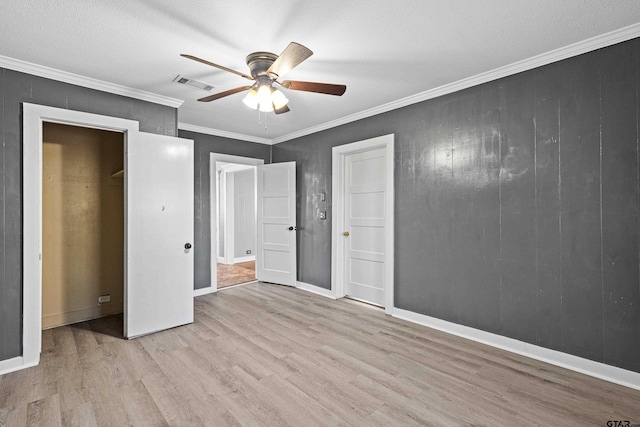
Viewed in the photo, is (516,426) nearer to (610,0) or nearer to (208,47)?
(610,0)

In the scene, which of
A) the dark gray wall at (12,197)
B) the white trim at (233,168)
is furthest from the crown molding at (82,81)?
the white trim at (233,168)

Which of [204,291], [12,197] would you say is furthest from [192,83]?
[204,291]

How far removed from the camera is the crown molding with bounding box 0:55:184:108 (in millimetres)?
2684

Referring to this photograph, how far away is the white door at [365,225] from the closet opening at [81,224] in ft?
9.59

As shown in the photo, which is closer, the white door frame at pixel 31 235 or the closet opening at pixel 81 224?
the white door frame at pixel 31 235

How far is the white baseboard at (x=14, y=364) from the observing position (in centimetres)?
259

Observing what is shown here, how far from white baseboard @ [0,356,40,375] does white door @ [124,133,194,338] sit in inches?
29.1

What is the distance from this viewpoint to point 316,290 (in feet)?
16.2

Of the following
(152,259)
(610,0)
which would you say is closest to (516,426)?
(610,0)

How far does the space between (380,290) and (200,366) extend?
7.92ft

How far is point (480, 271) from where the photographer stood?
10.3 ft

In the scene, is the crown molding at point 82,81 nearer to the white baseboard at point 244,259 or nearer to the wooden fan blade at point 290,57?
the wooden fan blade at point 290,57

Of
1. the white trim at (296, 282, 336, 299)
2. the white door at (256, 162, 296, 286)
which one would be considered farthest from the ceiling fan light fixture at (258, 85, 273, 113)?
the white trim at (296, 282, 336, 299)

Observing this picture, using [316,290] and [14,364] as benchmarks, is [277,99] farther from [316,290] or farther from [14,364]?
[316,290]
